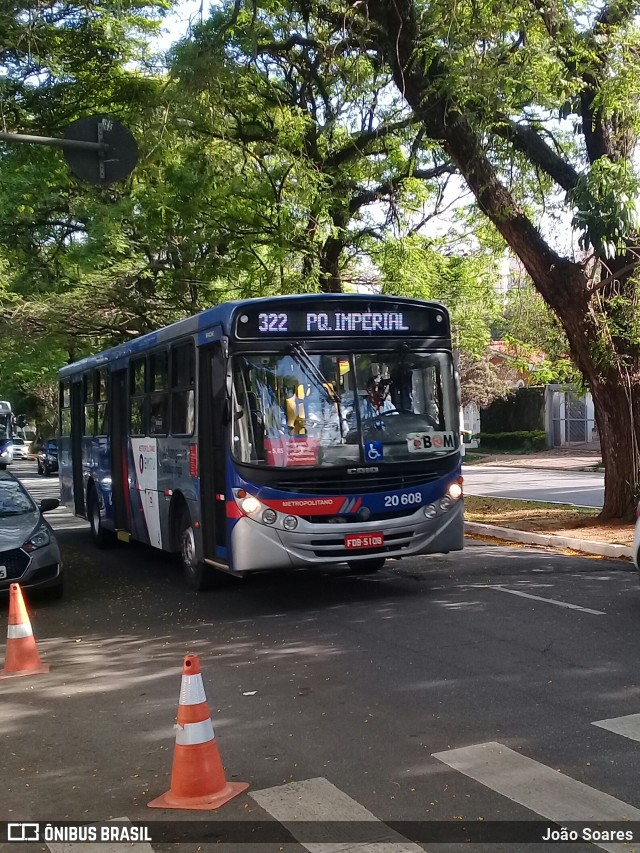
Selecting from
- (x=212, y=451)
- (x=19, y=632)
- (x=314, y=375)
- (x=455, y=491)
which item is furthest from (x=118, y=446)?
(x=19, y=632)

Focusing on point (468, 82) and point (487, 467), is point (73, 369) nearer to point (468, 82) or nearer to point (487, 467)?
point (468, 82)

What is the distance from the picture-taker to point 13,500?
11656 mm

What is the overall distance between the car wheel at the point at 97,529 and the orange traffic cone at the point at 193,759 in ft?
35.9

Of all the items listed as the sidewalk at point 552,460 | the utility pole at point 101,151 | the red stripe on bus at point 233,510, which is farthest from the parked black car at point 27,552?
the sidewalk at point 552,460

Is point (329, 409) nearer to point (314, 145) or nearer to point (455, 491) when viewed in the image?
point (455, 491)

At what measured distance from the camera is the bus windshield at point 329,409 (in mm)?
9523

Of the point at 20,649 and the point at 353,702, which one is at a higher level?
the point at 20,649

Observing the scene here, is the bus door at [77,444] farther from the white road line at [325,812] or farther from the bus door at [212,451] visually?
the white road line at [325,812]

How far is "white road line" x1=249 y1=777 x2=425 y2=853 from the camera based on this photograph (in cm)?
426

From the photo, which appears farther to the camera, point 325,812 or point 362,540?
point 362,540

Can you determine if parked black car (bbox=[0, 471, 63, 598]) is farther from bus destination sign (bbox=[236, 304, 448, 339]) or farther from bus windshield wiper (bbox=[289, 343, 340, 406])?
bus windshield wiper (bbox=[289, 343, 340, 406])

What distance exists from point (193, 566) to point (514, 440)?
32930 mm

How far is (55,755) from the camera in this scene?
5.74m

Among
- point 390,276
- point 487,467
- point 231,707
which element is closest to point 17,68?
point 390,276
